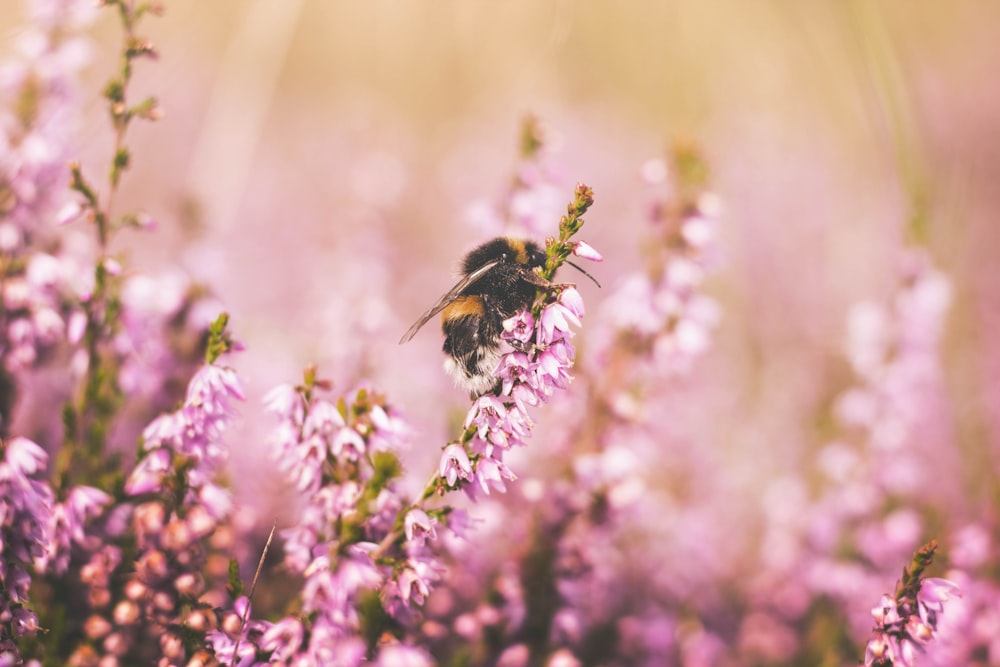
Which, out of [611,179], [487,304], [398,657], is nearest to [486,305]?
[487,304]

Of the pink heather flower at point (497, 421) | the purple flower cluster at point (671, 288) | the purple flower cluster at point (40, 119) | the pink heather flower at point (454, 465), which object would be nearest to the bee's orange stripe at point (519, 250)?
the pink heather flower at point (497, 421)

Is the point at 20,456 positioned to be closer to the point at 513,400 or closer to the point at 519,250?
the point at 513,400

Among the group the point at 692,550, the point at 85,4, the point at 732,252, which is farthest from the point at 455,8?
the point at 692,550

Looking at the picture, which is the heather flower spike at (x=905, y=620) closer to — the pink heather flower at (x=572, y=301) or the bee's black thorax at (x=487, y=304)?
the pink heather flower at (x=572, y=301)

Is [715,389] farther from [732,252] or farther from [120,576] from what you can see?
[120,576]

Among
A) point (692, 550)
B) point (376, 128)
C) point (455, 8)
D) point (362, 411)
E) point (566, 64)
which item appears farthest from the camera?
point (566, 64)

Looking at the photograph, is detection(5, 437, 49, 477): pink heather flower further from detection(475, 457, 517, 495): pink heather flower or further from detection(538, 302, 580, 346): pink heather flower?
detection(538, 302, 580, 346): pink heather flower

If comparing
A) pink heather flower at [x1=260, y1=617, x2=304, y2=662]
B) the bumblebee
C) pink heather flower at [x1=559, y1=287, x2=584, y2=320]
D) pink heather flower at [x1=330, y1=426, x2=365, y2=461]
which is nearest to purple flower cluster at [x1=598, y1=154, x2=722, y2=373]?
the bumblebee
